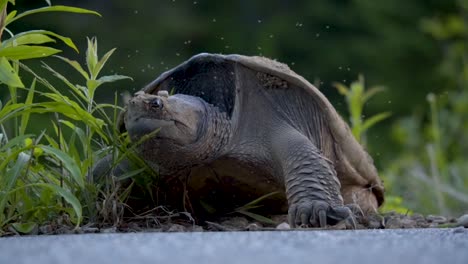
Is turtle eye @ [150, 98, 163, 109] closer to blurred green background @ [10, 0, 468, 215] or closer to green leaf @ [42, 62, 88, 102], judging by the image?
green leaf @ [42, 62, 88, 102]

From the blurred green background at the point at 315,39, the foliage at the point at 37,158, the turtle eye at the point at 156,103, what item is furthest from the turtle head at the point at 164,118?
the blurred green background at the point at 315,39

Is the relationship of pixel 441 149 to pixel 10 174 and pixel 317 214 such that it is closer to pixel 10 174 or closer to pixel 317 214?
pixel 317 214

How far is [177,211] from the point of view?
318 centimetres

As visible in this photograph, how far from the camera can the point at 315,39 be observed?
14.2 m

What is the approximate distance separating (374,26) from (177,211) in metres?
12.3

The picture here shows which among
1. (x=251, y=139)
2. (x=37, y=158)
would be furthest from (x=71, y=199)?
(x=251, y=139)

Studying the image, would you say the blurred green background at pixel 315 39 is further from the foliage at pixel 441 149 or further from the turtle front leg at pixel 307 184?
the turtle front leg at pixel 307 184

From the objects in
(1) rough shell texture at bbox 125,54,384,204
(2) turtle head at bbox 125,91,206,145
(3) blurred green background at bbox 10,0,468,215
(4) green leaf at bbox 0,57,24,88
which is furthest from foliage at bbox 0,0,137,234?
(3) blurred green background at bbox 10,0,468,215

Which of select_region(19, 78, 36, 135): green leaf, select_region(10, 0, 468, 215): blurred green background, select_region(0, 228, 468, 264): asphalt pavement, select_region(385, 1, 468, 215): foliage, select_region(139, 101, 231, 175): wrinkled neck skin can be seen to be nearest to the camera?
select_region(0, 228, 468, 264): asphalt pavement

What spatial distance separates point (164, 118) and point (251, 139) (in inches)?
19.1

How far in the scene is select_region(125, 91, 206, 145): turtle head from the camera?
9.57 ft

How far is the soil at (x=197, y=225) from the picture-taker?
8.91 ft

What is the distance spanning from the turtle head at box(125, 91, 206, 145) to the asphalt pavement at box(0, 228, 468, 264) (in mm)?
759

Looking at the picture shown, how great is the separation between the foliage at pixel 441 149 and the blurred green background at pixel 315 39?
0.07 meters
